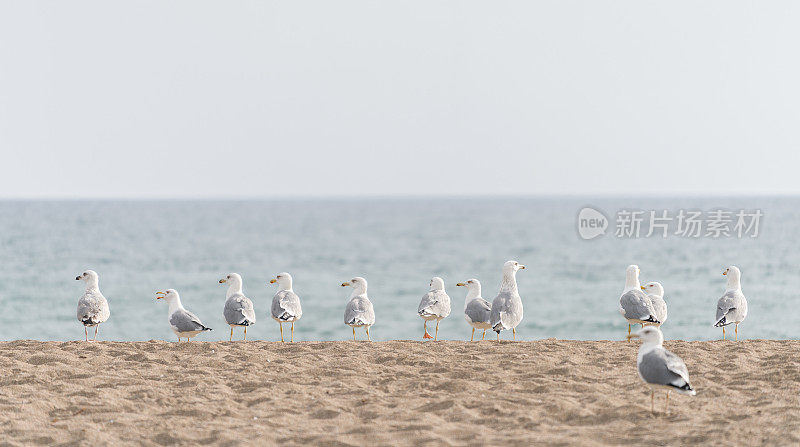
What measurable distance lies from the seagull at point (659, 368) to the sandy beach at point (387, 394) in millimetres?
349

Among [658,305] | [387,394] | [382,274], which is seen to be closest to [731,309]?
[658,305]

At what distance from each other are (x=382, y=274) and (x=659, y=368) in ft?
143

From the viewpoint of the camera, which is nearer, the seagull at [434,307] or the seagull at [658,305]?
the seagull at [658,305]

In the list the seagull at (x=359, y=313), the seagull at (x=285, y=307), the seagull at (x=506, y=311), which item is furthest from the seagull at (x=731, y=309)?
the seagull at (x=285, y=307)

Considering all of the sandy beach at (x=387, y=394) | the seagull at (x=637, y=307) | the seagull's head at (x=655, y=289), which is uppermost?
the seagull's head at (x=655, y=289)

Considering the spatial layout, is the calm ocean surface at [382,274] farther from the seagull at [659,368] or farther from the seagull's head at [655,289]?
the seagull at [659,368]

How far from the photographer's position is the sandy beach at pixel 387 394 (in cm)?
778

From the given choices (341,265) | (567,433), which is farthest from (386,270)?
(567,433)

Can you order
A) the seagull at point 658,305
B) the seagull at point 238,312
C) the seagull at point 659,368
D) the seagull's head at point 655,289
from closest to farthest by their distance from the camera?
the seagull at point 659,368, the seagull at point 658,305, the seagull at point 238,312, the seagull's head at point 655,289

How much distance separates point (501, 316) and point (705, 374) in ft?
12.2

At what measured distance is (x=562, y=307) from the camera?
34625mm

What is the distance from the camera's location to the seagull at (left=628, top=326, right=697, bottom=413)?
8.11 metres

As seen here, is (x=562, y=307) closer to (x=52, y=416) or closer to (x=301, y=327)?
(x=301, y=327)

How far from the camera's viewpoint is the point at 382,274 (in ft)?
169
